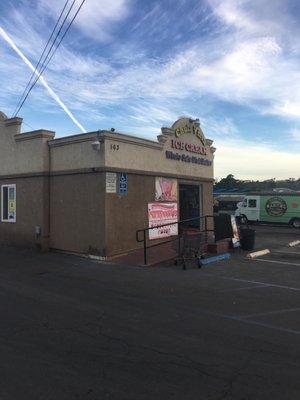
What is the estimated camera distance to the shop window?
57.6ft

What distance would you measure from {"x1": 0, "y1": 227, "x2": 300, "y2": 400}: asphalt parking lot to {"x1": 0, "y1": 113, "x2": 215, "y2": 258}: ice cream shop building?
3.21 meters

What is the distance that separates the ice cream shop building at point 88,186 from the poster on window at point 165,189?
0.13 ft

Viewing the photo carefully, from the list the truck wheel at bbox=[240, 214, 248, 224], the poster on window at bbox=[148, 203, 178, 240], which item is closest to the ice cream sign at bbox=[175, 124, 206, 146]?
the poster on window at bbox=[148, 203, 178, 240]

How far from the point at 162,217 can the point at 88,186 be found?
12.7ft

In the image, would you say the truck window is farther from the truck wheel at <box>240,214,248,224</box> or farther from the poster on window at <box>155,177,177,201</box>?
the poster on window at <box>155,177,177,201</box>

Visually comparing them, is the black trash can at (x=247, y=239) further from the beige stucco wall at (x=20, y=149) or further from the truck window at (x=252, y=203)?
the truck window at (x=252, y=203)

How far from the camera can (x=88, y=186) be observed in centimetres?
1498

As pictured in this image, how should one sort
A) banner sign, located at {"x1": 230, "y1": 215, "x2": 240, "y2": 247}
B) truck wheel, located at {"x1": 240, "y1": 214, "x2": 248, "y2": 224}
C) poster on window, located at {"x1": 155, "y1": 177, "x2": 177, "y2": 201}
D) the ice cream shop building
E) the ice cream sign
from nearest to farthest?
the ice cream shop building < banner sign, located at {"x1": 230, "y1": 215, "x2": 240, "y2": 247} < poster on window, located at {"x1": 155, "y1": 177, "x2": 177, "y2": 201} < the ice cream sign < truck wheel, located at {"x1": 240, "y1": 214, "x2": 248, "y2": 224}

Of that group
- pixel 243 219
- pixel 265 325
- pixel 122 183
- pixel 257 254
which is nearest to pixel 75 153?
pixel 122 183

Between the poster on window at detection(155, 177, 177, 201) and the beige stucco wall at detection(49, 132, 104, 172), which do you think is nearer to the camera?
the beige stucco wall at detection(49, 132, 104, 172)

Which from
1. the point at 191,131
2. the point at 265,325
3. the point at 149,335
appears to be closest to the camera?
the point at 149,335

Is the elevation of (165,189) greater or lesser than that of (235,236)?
greater

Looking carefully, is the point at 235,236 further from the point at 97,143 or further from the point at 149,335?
the point at 149,335

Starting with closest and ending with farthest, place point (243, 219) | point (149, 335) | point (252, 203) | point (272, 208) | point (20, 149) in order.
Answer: point (149, 335)
point (20, 149)
point (272, 208)
point (252, 203)
point (243, 219)
